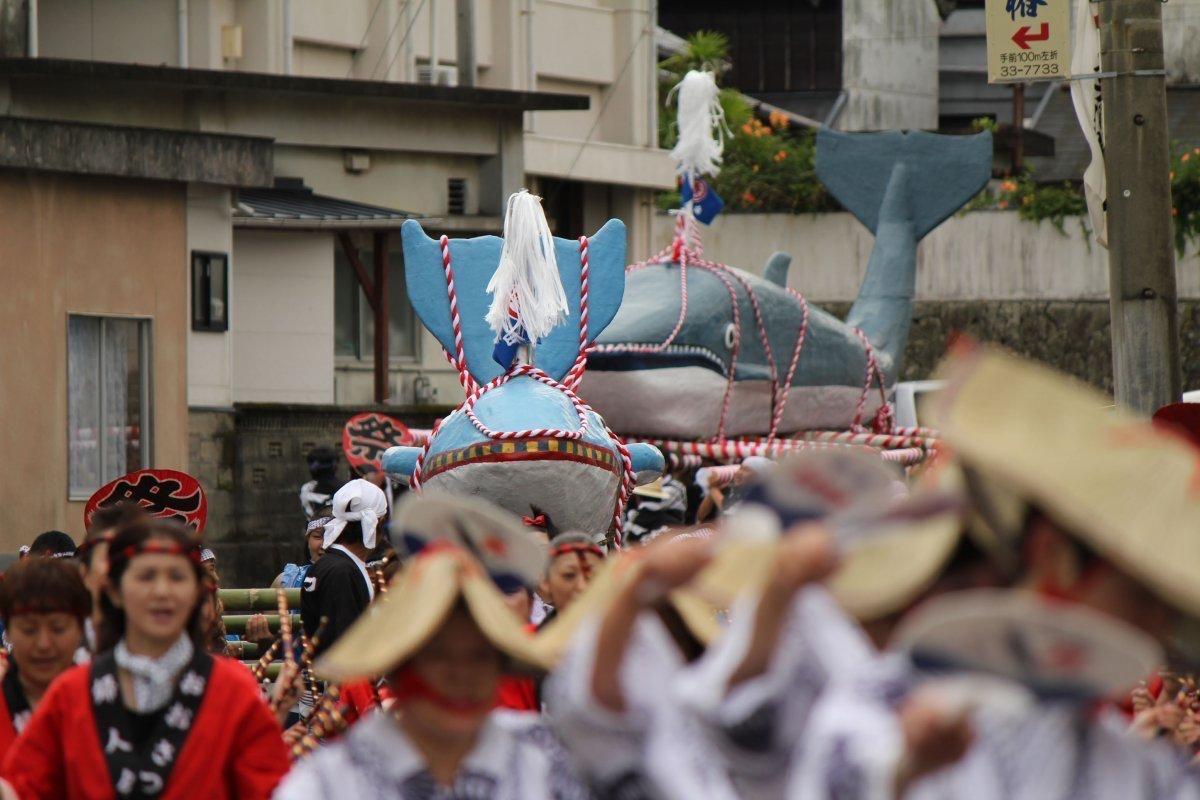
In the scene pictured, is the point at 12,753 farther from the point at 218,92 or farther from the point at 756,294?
the point at 218,92

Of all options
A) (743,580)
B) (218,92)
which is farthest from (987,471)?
(218,92)

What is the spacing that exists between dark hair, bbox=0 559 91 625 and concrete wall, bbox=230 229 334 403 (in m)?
15.2

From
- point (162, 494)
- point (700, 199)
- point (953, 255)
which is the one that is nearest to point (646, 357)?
point (700, 199)

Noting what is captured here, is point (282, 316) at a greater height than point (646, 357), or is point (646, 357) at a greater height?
point (282, 316)

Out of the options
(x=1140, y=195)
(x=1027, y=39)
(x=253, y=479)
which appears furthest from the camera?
(x=253, y=479)

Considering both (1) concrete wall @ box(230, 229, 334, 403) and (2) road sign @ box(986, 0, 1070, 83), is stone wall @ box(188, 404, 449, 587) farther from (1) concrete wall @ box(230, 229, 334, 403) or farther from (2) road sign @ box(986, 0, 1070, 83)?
(2) road sign @ box(986, 0, 1070, 83)

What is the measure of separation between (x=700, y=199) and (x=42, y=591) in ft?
28.3

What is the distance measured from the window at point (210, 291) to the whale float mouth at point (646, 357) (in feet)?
13.2

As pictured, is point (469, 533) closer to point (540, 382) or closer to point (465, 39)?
point (540, 382)

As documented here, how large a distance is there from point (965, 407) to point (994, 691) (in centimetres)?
36

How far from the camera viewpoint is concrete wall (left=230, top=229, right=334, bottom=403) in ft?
69.3

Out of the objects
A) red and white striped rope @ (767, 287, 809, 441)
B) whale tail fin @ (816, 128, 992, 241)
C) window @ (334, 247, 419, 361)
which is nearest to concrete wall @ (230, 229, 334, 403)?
window @ (334, 247, 419, 361)

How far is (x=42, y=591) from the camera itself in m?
5.71

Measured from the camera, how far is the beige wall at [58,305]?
1479 centimetres
